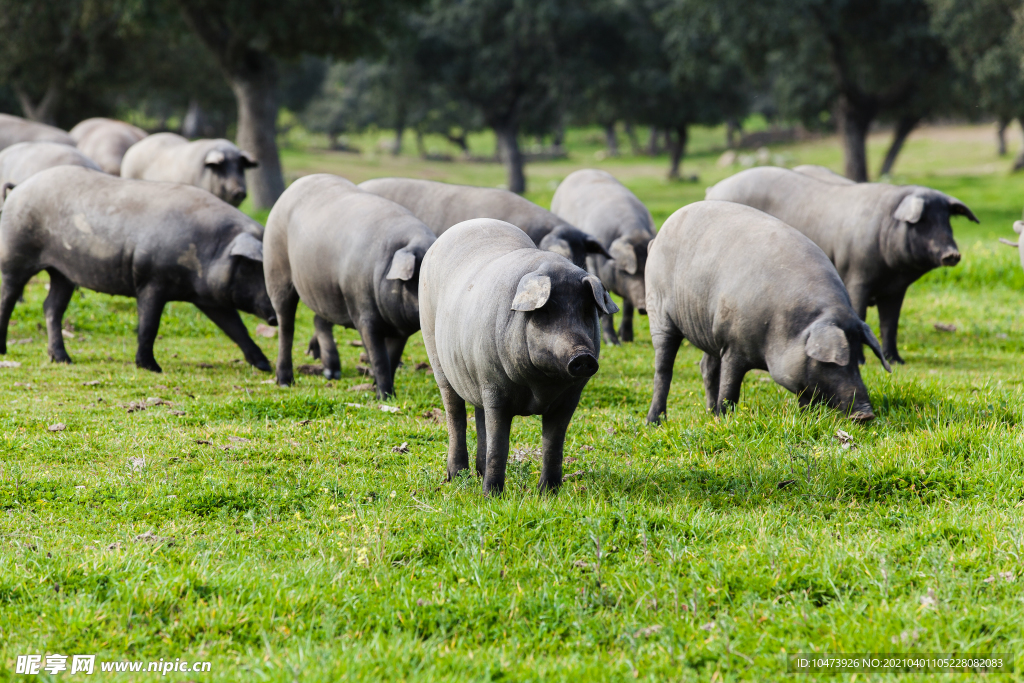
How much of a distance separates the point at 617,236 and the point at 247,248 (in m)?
4.44

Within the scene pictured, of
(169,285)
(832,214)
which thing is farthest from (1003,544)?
(169,285)

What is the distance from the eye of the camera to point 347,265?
7.50 meters

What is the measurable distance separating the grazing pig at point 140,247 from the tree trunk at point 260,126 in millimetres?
12766

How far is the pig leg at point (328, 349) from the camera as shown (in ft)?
28.5

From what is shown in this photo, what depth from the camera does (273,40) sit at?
20.3 metres

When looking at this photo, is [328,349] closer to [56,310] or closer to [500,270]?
[56,310]

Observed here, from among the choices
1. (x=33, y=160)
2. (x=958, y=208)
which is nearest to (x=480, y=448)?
(x=958, y=208)

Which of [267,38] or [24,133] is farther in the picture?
[267,38]

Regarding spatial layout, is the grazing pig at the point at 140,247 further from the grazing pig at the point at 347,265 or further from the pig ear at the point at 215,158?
the pig ear at the point at 215,158

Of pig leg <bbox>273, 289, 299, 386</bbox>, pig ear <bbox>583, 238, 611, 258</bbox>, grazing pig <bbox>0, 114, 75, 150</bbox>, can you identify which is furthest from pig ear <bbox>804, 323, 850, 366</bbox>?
grazing pig <bbox>0, 114, 75, 150</bbox>

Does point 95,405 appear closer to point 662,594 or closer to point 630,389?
point 630,389

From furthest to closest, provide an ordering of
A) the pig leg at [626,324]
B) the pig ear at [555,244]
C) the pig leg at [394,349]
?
1. the pig leg at [626,324]
2. the pig ear at [555,244]
3. the pig leg at [394,349]

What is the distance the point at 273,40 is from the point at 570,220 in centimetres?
1183

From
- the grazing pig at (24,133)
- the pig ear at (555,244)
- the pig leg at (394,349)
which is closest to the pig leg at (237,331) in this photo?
the pig leg at (394,349)
